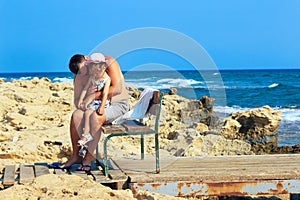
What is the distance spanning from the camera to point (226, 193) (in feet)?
17.3

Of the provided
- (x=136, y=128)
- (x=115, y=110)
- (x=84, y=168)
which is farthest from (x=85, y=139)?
(x=136, y=128)

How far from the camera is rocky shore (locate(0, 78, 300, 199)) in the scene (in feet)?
22.8

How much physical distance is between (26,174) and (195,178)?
1.68 m

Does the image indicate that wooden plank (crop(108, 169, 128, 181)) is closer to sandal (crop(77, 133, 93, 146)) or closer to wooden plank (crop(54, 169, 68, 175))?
sandal (crop(77, 133, 93, 146))

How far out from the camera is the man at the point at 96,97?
5.43m

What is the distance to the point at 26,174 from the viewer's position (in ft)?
17.5

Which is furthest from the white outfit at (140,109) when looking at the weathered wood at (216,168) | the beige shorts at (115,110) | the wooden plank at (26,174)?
the wooden plank at (26,174)

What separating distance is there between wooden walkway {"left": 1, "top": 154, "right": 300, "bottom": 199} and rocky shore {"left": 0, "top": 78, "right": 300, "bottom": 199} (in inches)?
23.5

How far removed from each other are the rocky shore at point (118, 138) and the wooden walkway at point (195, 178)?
0.60 metres

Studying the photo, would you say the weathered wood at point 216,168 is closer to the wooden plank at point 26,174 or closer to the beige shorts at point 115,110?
the beige shorts at point 115,110

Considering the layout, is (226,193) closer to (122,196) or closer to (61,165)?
(122,196)

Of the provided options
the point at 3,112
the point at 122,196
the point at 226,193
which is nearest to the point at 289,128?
the point at 3,112

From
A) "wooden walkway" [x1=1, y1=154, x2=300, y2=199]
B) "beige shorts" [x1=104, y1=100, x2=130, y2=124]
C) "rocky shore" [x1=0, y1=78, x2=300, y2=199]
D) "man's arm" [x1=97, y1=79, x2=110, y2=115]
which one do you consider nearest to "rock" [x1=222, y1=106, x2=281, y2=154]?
"rocky shore" [x1=0, y1=78, x2=300, y2=199]

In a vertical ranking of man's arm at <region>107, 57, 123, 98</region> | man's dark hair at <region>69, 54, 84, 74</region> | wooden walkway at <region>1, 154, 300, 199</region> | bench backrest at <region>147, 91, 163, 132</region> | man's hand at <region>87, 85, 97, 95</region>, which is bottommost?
wooden walkway at <region>1, 154, 300, 199</region>
